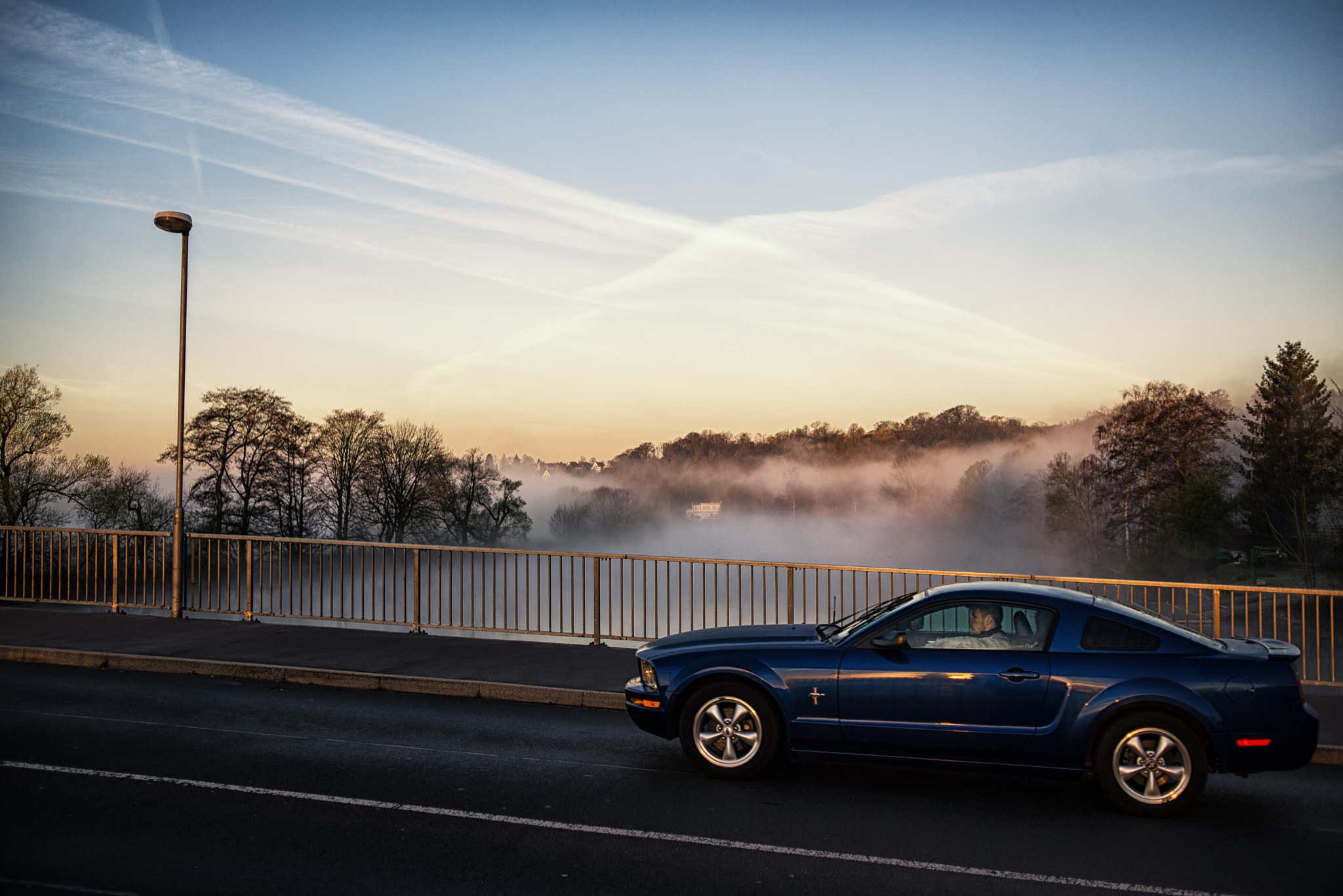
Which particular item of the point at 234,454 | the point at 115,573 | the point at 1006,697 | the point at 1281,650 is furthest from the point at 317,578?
the point at 234,454

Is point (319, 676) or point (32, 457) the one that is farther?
point (32, 457)

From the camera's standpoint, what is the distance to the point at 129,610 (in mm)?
15641

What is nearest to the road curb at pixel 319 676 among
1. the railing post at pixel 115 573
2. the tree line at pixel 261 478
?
the railing post at pixel 115 573

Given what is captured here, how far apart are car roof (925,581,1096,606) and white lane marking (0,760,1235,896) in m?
1.95

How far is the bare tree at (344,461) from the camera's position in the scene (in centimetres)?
5450

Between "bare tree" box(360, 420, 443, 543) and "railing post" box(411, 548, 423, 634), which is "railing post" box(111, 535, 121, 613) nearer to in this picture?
"railing post" box(411, 548, 423, 634)

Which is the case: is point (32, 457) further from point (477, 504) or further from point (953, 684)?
point (953, 684)

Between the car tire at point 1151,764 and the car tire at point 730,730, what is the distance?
7.10ft

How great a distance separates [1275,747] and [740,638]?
3.49m

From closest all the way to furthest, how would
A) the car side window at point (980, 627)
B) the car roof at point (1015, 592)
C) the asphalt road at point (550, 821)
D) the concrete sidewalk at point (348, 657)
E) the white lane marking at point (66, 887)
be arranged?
the white lane marking at point (66, 887) → the asphalt road at point (550, 821) → the car side window at point (980, 627) → the car roof at point (1015, 592) → the concrete sidewalk at point (348, 657)

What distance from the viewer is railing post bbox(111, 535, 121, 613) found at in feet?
45.6

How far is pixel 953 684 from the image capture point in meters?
5.91

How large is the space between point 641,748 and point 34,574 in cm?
1277

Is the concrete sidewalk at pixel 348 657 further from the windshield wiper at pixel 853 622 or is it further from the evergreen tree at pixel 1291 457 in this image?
the evergreen tree at pixel 1291 457
